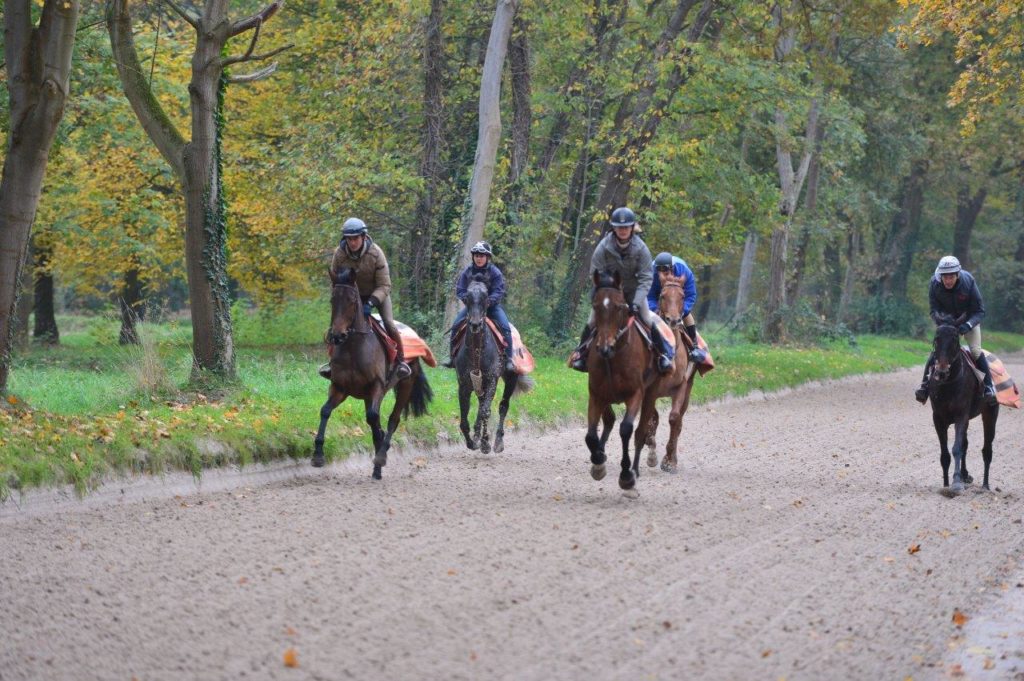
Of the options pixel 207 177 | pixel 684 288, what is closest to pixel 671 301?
pixel 684 288

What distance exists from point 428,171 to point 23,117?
13.2 metres

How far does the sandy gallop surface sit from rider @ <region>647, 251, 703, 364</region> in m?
2.00

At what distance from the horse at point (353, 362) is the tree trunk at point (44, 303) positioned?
25095 mm

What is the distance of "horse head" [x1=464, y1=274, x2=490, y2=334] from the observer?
15.9m

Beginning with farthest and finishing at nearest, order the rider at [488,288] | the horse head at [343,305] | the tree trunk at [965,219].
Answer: the tree trunk at [965,219] → the rider at [488,288] → the horse head at [343,305]

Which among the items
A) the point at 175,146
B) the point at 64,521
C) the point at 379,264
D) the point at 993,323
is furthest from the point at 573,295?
the point at 993,323

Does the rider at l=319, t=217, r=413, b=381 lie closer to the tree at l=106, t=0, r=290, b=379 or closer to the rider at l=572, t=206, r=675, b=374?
the rider at l=572, t=206, r=675, b=374

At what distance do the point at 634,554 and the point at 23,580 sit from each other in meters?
4.42

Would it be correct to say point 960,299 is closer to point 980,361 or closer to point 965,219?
point 980,361

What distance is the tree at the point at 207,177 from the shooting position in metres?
17.7

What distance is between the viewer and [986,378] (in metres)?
14.7

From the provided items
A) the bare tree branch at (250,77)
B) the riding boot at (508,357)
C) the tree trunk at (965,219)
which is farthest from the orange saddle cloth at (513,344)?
the tree trunk at (965,219)

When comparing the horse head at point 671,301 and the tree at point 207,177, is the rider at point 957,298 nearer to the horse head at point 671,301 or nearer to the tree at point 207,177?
the horse head at point 671,301

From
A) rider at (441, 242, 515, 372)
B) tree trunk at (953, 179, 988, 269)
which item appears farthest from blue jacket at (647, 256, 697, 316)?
tree trunk at (953, 179, 988, 269)
